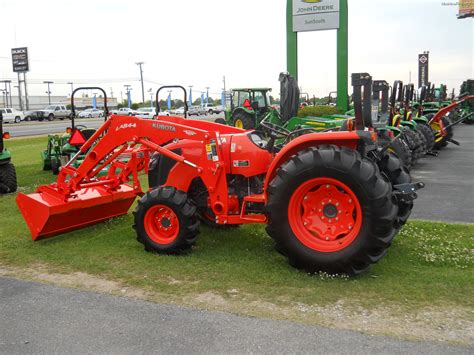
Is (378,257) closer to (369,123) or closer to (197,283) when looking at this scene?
(369,123)

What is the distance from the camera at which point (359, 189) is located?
4.23 m

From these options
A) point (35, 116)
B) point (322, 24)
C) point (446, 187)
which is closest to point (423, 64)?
point (322, 24)

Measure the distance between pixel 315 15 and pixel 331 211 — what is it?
67.2 feet

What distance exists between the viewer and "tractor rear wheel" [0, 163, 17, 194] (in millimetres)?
8953

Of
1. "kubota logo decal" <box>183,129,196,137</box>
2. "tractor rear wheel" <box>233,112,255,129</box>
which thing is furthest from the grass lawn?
"tractor rear wheel" <box>233,112,255,129</box>

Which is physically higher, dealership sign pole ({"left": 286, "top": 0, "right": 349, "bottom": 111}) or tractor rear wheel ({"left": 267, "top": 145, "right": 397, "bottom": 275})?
dealership sign pole ({"left": 286, "top": 0, "right": 349, "bottom": 111})

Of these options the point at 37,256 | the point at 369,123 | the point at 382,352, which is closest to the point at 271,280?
the point at 382,352

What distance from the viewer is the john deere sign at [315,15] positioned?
2291 cm

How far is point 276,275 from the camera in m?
4.52

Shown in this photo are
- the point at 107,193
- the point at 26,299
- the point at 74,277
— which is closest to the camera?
the point at 26,299

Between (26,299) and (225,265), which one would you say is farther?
(225,265)

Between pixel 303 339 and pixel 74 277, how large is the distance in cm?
247

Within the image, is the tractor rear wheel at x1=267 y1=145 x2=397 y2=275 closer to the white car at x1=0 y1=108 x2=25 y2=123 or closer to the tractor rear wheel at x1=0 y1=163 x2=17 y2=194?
the tractor rear wheel at x1=0 y1=163 x2=17 y2=194

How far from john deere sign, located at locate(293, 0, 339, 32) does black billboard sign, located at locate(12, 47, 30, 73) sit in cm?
5911
